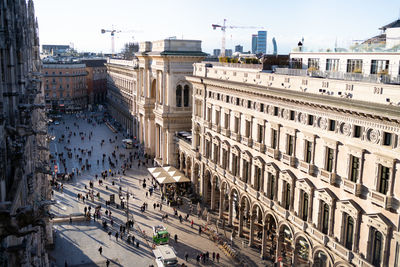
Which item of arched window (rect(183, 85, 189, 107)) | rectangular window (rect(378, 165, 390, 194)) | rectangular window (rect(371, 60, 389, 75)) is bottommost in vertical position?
rectangular window (rect(378, 165, 390, 194))

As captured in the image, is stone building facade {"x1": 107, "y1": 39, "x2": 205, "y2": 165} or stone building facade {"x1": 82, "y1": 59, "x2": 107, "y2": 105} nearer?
stone building facade {"x1": 107, "y1": 39, "x2": 205, "y2": 165}

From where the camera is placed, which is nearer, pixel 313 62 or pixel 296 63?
pixel 313 62

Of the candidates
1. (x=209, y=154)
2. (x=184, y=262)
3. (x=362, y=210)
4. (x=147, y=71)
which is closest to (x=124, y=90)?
(x=147, y=71)

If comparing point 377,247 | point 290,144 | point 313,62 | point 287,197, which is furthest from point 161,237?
point 313,62

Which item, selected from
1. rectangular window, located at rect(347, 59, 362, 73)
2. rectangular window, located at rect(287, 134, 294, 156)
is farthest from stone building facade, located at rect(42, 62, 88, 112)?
rectangular window, located at rect(347, 59, 362, 73)

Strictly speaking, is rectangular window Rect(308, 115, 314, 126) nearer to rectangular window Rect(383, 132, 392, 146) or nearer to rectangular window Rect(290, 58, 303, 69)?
rectangular window Rect(383, 132, 392, 146)

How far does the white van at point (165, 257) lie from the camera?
3906 centimetres

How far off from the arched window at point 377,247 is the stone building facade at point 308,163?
0.22 feet

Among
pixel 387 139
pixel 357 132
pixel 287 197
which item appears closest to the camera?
pixel 387 139

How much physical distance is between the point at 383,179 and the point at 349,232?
5.26 m

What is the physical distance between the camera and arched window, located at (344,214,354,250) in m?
30.0

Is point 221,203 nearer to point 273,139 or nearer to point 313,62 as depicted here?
point 273,139

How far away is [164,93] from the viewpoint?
237 feet

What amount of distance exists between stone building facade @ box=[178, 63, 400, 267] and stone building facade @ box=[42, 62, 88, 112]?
328 ft
